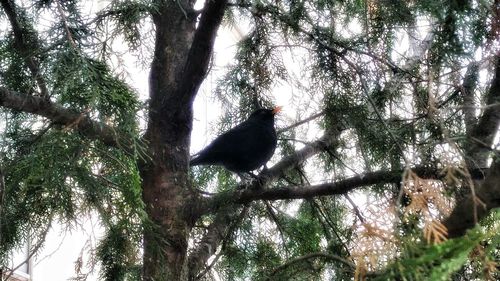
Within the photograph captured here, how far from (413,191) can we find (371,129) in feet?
3.55

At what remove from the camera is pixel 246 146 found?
9.46 ft

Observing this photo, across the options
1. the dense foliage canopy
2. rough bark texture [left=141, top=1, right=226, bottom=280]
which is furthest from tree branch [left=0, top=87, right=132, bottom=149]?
rough bark texture [left=141, top=1, right=226, bottom=280]

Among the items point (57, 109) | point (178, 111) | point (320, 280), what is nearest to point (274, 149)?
point (178, 111)

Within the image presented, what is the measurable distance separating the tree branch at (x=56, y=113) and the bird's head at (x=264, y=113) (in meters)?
1.09

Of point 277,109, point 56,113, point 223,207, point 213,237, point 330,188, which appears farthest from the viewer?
point 277,109

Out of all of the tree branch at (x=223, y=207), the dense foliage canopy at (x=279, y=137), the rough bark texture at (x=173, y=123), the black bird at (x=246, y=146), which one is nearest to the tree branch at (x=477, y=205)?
the dense foliage canopy at (x=279, y=137)

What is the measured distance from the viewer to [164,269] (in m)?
1.95

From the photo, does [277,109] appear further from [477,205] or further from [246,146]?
[477,205]

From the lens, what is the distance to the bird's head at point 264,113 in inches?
112

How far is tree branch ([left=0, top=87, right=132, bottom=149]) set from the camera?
1.54 meters

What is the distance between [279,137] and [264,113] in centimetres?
23

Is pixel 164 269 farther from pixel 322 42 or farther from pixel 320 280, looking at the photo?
pixel 322 42

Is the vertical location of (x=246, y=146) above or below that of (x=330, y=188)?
above

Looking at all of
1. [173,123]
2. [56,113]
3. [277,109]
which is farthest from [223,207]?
[56,113]
